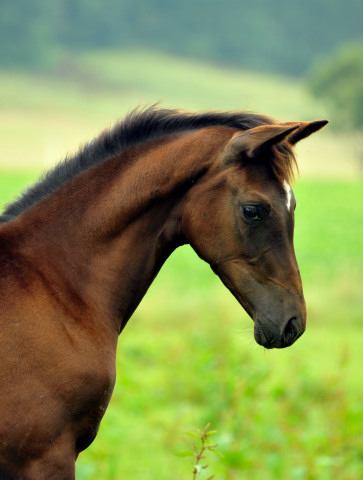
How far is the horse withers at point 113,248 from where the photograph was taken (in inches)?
128

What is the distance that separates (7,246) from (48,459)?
1.02 meters

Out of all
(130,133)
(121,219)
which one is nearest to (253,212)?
(121,219)

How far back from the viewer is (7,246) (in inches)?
139

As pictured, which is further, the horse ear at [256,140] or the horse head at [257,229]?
the horse head at [257,229]

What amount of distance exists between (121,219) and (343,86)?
83.3 m

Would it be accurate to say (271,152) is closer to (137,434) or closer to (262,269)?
(262,269)

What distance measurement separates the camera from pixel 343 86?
82.9 metres

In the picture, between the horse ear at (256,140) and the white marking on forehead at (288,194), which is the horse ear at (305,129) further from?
the white marking on forehead at (288,194)

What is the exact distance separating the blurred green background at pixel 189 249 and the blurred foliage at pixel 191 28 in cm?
31

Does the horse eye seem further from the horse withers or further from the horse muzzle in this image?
the horse muzzle

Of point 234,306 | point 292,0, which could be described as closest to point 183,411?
point 234,306

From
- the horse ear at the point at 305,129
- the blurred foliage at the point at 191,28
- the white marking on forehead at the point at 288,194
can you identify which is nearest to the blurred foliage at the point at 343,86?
the blurred foliage at the point at 191,28

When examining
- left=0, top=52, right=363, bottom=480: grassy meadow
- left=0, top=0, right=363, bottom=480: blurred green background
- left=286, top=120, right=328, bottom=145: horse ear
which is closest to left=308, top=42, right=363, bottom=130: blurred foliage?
left=0, top=0, right=363, bottom=480: blurred green background

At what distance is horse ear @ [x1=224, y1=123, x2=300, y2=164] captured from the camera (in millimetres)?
3420
